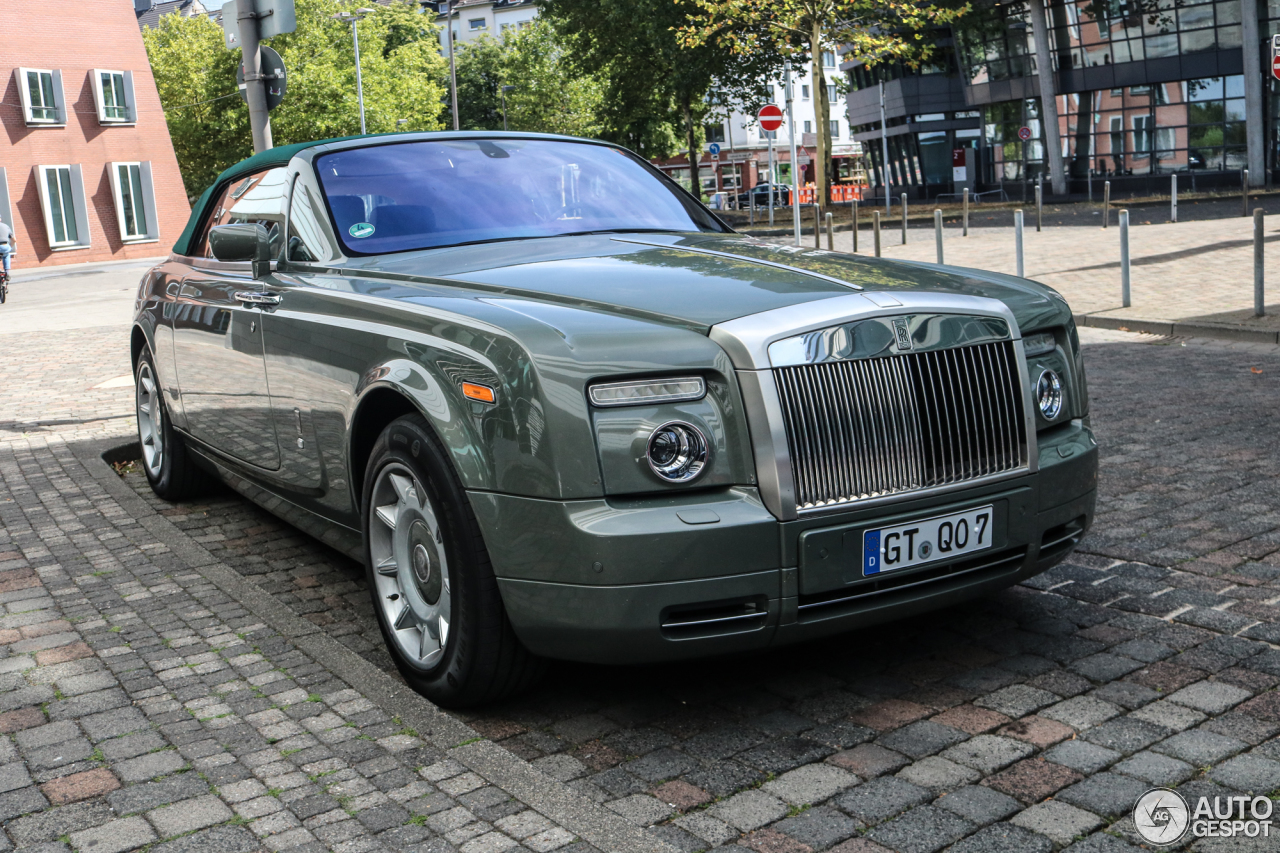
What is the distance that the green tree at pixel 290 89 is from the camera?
190ft

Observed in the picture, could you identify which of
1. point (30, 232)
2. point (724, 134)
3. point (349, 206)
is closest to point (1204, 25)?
point (30, 232)

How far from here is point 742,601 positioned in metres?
3.23

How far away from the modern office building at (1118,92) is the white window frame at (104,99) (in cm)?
2974

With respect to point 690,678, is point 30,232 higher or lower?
higher

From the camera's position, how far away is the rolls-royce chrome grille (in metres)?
3.25

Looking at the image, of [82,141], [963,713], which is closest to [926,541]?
[963,713]

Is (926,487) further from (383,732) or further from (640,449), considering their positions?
(383,732)

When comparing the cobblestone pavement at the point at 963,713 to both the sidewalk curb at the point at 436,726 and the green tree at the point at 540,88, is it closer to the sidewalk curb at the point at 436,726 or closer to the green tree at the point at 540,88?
the sidewalk curb at the point at 436,726

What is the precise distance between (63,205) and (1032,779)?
47210 millimetres

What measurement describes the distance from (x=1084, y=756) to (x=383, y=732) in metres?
1.79

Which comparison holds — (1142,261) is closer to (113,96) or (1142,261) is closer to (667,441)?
(667,441)

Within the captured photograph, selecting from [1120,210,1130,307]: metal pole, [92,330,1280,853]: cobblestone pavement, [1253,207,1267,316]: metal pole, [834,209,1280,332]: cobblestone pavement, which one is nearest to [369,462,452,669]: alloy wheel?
[92,330,1280,853]: cobblestone pavement

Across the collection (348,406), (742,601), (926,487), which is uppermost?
(348,406)

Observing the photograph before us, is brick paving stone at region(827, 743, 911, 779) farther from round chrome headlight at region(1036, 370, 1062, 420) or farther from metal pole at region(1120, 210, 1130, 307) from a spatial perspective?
metal pole at region(1120, 210, 1130, 307)
